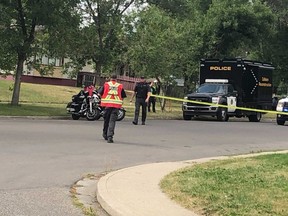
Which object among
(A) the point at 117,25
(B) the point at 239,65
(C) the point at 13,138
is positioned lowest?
(C) the point at 13,138

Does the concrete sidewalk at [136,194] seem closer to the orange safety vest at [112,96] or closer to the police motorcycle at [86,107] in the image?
the orange safety vest at [112,96]

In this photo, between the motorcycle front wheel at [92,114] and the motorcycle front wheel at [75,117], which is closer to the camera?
the motorcycle front wheel at [92,114]

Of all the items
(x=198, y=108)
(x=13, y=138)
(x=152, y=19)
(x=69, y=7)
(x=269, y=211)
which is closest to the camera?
(x=269, y=211)

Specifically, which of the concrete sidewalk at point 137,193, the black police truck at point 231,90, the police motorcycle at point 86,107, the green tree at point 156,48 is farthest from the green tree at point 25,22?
the concrete sidewalk at point 137,193

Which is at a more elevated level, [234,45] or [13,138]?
[234,45]

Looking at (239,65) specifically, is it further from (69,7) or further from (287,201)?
(287,201)

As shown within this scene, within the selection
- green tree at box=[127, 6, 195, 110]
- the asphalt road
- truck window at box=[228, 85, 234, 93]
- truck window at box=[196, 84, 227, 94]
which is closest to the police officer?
the asphalt road

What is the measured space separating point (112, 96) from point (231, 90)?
1462 centimetres

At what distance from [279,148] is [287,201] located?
8310 millimetres

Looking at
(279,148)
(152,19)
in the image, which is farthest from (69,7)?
(279,148)

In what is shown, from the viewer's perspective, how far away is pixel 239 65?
28734mm

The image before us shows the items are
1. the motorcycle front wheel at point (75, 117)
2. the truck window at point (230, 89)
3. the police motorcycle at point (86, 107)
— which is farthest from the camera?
the truck window at point (230, 89)

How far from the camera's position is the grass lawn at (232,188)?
Answer: 6668 millimetres

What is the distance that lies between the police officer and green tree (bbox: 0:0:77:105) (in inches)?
364
